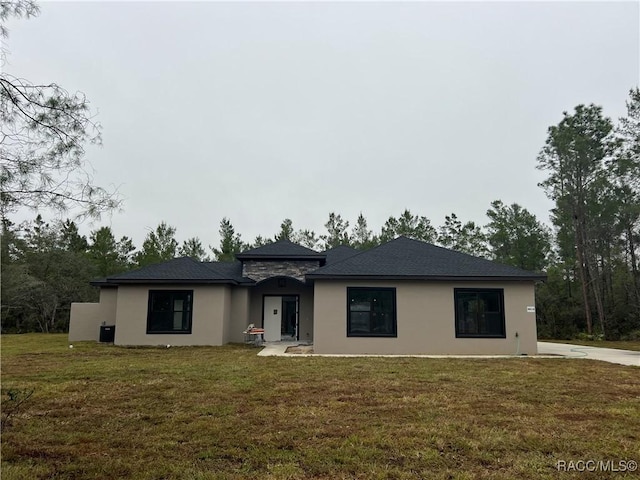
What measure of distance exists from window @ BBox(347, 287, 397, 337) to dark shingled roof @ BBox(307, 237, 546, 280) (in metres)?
0.58

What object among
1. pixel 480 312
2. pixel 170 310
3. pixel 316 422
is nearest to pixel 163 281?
pixel 170 310

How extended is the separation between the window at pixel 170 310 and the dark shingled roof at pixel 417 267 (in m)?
5.02

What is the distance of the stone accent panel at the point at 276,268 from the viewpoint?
1658cm

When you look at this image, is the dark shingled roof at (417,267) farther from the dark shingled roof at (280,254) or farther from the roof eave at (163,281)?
Answer: the roof eave at (163,281)

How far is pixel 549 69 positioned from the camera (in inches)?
575

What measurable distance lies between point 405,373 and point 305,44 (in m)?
10.8

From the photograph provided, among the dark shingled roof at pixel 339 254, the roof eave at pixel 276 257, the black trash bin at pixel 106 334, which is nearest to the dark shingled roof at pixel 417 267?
the roof eave at pixel 276 257

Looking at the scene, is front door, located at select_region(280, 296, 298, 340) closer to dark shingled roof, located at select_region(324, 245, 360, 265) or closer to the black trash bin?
dark shingled roof, located at select_region(324, 245, 360, 265)

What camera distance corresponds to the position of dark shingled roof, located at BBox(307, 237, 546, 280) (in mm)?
12602

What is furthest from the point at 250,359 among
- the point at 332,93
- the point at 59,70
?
the point at 332,93

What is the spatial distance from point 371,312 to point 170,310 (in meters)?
7.07

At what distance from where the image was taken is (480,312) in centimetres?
1288

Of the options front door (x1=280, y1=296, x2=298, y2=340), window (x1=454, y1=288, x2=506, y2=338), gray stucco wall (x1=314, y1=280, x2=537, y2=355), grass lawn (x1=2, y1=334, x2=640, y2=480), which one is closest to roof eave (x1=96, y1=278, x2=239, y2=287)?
front door (x1=280, y1=296, x2=298, y2=340)

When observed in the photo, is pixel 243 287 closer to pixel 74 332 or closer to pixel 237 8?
pixel 74 332
